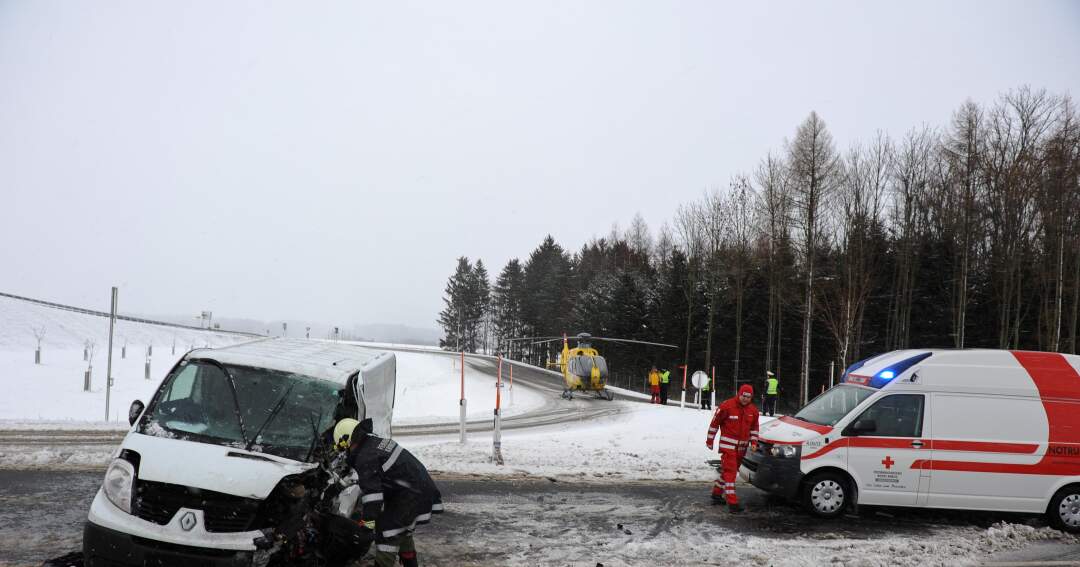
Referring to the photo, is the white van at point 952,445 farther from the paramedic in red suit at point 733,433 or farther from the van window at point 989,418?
the paramedic in red suit at point 733,433

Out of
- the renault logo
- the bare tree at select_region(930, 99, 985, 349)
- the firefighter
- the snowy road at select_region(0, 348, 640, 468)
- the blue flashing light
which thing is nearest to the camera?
the renault logo

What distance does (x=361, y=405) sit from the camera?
6.79 metres

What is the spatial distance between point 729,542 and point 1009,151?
105ft

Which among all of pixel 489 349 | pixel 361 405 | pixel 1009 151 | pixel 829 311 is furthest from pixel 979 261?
pixel 489 349

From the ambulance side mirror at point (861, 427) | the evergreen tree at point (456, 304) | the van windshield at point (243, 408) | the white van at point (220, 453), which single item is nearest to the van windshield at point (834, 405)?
the ambulance side mirror at point (861, 427)

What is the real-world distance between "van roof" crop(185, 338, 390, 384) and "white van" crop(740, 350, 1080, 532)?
5.84m

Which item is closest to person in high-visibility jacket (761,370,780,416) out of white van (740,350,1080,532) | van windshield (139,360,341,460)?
white van (740,350,1080,532)

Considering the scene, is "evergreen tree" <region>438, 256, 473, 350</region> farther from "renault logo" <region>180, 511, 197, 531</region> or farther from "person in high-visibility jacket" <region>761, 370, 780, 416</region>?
"renault logo" <region>180, 511, 197, 531</region>

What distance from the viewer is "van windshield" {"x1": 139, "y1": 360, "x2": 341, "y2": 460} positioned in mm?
5816

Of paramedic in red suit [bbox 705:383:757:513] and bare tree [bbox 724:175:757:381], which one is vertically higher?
bare tree [bbox 724:175:757:381]

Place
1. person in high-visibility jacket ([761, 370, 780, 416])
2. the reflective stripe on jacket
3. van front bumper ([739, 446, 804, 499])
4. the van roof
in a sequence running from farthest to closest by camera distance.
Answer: person in high-visibility jacket ([761, 370, 780, 416]) → the reflective stripe on jacket → van front bumper ([739, 446, 804, 499]) → the van roof

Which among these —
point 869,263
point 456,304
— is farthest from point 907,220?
point 456,304

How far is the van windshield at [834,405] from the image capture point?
28.9 feet

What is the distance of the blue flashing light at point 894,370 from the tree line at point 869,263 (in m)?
11.5
